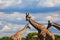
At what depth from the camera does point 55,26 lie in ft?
61.7

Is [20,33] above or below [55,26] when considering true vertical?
below

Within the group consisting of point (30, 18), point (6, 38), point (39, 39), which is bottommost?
point (6, 38)

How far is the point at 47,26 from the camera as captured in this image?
19.3 metres

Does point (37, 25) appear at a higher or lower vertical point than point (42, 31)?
higher

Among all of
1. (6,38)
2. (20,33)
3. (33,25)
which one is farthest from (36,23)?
(6,38)

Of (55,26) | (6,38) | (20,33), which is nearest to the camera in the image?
(55,26)

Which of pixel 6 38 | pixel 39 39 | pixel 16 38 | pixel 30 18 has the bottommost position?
pixel 6 38

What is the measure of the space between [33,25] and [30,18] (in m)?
0.48

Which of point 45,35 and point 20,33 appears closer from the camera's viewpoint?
point 45,35

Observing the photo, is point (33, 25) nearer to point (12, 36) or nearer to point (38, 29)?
point (38, 29)

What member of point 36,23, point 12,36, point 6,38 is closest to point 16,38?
point 12,36

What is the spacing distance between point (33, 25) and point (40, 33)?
2.32 ft

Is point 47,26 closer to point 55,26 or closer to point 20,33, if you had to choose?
point 55,26

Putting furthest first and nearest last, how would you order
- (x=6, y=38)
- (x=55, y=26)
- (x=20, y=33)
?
(x=6, y=38) → (x=20, y=33) → (x=55, y=26)
